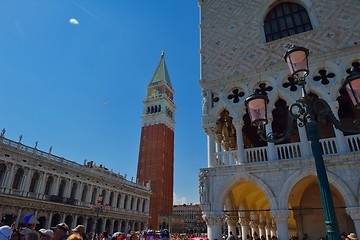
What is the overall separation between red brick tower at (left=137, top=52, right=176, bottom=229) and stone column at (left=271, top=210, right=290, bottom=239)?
133 ft

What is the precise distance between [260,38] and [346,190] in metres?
6.35

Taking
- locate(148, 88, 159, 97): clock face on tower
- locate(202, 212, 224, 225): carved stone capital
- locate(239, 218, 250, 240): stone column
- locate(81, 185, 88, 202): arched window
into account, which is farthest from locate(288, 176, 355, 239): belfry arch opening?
locate(148, 88, 159, 97): clock face on tower

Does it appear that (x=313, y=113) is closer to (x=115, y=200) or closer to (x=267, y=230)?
(x=267, y=230)

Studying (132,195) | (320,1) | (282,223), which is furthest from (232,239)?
(132,195)

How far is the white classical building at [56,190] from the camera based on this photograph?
844 inches

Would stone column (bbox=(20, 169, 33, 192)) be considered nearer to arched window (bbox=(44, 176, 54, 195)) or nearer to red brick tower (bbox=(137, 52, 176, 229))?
arched window (bbox=(44, 176, 54, 195))

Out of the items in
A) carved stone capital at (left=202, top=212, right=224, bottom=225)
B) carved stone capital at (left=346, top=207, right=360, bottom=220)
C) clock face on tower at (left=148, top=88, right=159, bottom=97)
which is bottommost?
carved stone capital at (left=202, top=212, right=224, bottom=225)

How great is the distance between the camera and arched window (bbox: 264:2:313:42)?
33.8ft

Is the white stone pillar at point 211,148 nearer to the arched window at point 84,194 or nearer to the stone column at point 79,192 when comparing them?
the stone column at point 79,192

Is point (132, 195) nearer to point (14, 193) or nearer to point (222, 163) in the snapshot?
point (14, 193)

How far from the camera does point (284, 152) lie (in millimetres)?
8383

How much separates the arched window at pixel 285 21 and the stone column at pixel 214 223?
7257 millimetres

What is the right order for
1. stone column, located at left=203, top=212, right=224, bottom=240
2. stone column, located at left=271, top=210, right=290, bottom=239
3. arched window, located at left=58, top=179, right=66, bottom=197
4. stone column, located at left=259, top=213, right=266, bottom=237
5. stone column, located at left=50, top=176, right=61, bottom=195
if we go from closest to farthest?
1. stone column, located at left=271, top=210, right=290, bottom=239
2. stone column, located at left=203, top=212, right=224, bottom=240
3. stone column, located at left=259, top=213, right=266, bottom=237
4. stone column, located at left=50, top=176, right=61, bottom=195
5. arched window, located at left=58, top=179, right=66, bottom=197

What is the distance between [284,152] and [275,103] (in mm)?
2439
